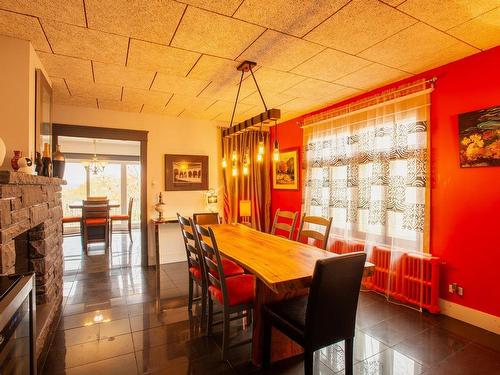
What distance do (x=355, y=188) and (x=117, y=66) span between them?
9.93 feet

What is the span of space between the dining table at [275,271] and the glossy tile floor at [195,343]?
5.0 inches

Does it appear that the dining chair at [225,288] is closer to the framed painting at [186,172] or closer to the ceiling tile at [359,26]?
the ceiling tile at [359,26]

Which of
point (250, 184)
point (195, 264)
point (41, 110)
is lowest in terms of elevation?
point (195, 264)

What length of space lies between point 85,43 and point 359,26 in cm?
218

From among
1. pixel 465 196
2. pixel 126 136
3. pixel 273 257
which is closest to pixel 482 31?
pixel 465 196

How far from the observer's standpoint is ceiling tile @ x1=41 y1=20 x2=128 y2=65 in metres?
2.12

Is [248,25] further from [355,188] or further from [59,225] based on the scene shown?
[59,225]

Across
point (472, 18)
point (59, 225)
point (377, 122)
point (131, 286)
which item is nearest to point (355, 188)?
point (377, 122)

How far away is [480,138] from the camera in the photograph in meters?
2.47

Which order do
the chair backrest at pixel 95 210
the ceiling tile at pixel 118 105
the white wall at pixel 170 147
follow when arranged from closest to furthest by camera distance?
the ceiling tile at pixel 118 105, the white wall at pixel 170 147, the chair backrest at pixel 95 210

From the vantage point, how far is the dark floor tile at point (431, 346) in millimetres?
2102

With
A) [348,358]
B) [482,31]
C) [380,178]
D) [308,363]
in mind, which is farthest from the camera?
[380,178]

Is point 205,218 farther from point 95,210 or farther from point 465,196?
point 465,196

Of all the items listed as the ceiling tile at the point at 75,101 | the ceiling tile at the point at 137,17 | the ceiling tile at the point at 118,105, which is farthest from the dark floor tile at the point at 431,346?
the ceiling tile at the point at 75,101
